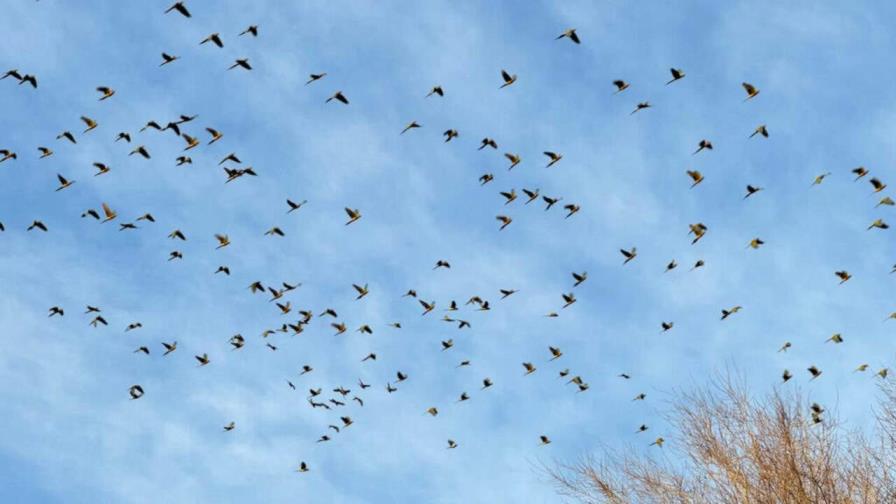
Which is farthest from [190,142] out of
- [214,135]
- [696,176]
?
[696,176]

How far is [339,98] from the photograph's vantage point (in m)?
26.9

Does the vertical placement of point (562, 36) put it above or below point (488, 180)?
above

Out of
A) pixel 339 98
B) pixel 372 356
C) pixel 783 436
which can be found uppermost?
pixel 339 98

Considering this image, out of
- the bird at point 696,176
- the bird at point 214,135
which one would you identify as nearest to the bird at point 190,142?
the bird at point 214,135

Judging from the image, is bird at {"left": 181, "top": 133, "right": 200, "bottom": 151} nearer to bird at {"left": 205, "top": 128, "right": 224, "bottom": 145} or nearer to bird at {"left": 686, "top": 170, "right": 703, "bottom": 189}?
bird at {"left": 205, "top": 128, "right": 224, "bottom": 145}

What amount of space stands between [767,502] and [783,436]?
188 cm

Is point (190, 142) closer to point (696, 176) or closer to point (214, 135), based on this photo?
point (214, 135)

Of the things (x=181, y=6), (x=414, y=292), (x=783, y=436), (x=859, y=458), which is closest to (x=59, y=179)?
(x=181, y=6)

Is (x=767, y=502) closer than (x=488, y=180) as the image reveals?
Yes

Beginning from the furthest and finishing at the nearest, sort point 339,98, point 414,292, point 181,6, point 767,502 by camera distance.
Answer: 1. point 414,292
2. point 339,98
3. point 181,6
4. point 767,502

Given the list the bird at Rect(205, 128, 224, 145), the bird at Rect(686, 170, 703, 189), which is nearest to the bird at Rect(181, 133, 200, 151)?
the bird at Rect(205, 128, 224, 145)

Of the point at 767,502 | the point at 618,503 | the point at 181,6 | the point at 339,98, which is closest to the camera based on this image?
the point at 767,502

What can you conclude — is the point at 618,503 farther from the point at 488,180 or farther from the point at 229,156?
the point at 229,156

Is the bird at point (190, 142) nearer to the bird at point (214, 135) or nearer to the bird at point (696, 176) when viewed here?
the bird at point (214, 135)
